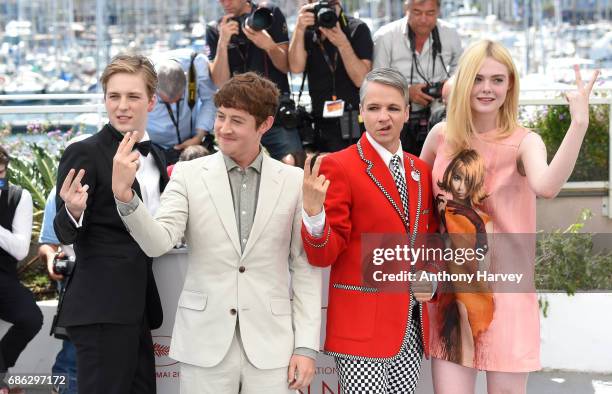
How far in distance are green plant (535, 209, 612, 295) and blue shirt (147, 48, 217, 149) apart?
Result: 234cm

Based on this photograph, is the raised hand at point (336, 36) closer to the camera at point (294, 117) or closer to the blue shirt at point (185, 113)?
the camera at point (294, 117)

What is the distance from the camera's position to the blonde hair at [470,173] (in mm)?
3859

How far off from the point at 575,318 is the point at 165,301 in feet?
9.97

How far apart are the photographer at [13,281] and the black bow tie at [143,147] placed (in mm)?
1637

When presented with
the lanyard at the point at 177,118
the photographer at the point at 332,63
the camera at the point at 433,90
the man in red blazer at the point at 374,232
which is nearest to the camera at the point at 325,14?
the photographer at the point at 332,63

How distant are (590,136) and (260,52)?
9.39ft

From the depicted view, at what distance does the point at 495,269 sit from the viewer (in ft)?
12.8

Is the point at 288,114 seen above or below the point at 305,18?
below

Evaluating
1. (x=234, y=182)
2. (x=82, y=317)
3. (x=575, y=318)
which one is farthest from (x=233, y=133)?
(x=575, y=318)

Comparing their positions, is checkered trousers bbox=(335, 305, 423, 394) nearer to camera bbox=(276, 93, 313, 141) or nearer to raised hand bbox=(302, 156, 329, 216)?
raised hand bbox=(302, 156, 329, 216)

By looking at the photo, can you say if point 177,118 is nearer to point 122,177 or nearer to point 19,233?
point 19,233

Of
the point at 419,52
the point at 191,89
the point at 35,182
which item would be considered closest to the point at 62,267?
the point at 191,89

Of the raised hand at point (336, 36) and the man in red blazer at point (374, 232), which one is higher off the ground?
the raised hand at point (336, 36)

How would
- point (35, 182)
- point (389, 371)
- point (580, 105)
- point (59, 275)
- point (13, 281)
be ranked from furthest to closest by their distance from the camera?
point (35, 182) < point (13, 281) < point (59, 275) < point (389, 371) < point (580, 105)
